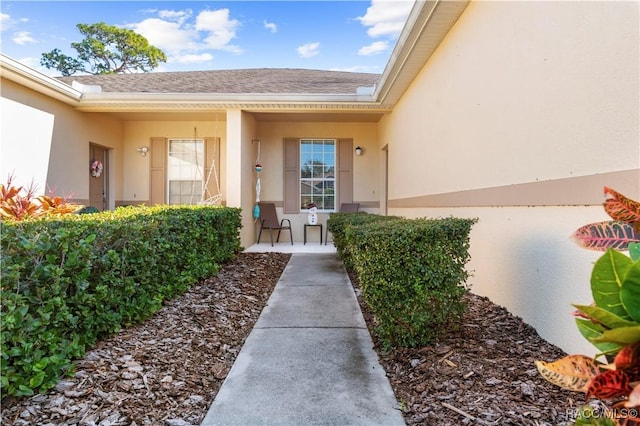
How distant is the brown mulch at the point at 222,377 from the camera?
1.82 m

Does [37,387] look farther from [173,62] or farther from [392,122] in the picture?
[173,62]

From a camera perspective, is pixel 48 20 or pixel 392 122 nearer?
pixel 392 122

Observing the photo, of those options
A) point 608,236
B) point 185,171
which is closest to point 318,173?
point 185,171

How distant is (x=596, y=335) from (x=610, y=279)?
0.16 m

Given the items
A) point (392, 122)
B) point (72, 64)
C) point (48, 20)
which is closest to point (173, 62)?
point (72, 64)

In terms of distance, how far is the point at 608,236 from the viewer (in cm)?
102

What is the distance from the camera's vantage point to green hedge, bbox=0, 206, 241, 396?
1.82 metres

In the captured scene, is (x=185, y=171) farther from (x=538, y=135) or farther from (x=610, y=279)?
(x=610, y=279)

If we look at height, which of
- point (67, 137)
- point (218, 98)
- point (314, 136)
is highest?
point (218, 98)

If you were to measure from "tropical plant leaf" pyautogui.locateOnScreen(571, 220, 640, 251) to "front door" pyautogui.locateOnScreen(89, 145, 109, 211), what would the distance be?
30.5 feet

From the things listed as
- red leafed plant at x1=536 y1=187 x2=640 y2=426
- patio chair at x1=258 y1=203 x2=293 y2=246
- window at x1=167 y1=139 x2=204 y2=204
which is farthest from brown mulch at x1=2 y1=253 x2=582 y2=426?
window at x1=167 y1=139 x2=204 y2=204

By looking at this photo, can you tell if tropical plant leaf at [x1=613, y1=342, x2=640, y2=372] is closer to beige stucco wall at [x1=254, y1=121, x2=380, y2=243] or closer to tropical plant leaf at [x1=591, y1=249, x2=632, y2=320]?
tropical plant leaf at [x1=591, y1=249, x2=632, y2=320]

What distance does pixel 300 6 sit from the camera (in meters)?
8.94

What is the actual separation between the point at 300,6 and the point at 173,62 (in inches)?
898
